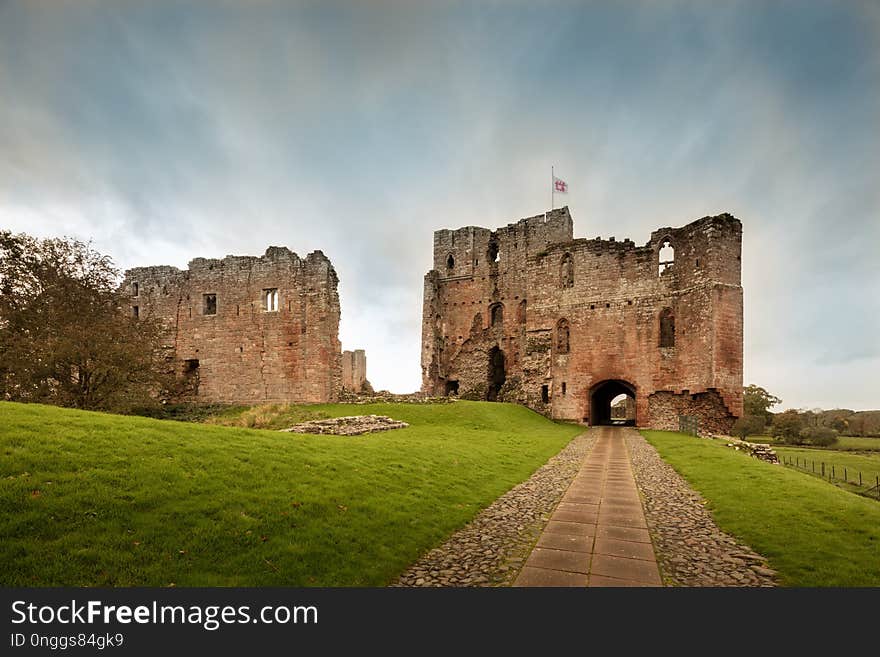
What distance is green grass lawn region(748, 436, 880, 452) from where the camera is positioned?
30441 millimetres

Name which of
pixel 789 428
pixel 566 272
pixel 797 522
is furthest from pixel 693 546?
pixel 789 428

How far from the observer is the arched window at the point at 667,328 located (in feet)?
98.7

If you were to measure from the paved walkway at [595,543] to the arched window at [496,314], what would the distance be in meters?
30.6

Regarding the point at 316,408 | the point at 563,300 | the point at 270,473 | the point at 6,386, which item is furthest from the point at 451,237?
the point at 270,473

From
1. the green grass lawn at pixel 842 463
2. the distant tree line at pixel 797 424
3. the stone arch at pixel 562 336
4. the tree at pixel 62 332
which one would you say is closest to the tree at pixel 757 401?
the distant tree line at pixel 797 424

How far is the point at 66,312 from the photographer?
20.1 metres

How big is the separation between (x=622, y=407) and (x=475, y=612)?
57.5 meters

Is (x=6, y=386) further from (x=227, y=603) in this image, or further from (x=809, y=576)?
(x=809, y=576)

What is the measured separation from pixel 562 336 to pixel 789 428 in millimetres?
20647

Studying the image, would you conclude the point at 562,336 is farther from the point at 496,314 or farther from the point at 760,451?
the point at 760,451

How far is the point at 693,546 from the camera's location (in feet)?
22.0

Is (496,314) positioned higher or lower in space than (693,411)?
higher

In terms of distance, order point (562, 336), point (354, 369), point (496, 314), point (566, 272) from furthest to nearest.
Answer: point (354, 369) → point (496, 314) → point (566, 272) → point (562, 336)

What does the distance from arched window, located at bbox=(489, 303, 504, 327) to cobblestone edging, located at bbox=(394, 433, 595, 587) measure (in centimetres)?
3094
